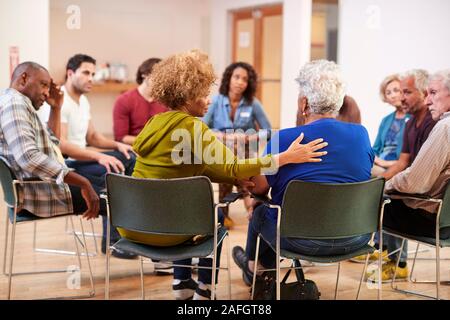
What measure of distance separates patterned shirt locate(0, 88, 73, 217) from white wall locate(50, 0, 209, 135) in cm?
763

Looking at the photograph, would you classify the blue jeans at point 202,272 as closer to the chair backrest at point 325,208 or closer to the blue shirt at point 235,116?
the chair backrest at point 325,208

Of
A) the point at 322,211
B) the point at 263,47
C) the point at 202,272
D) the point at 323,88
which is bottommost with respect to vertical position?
the point at 202,272

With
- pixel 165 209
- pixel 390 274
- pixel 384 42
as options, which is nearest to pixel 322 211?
pixel 165 209

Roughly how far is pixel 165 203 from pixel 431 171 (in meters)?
1.38

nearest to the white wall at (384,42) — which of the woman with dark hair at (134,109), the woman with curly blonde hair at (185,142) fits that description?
the woman with dark hair at (134,109)

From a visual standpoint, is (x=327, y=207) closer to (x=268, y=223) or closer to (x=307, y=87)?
(x=268, y=223)

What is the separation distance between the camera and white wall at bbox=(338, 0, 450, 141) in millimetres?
6996

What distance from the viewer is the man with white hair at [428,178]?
310 centimetres

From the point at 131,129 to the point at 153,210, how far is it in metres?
2.39

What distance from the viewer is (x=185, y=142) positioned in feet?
8.95

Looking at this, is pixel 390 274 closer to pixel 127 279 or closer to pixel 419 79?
pixel 419 79

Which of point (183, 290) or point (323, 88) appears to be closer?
point (323, 88)

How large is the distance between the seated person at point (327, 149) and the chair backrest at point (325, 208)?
97 mm

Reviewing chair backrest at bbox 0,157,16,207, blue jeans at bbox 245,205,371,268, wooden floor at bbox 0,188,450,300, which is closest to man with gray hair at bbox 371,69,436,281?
wooden floor at bbox 0,188,450,300
